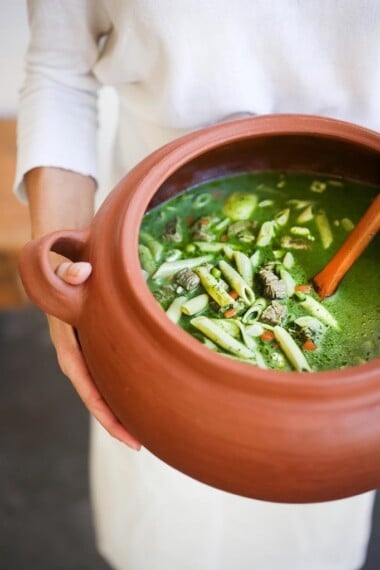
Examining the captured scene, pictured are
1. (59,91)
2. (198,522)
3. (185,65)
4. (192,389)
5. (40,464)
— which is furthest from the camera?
(40,464)

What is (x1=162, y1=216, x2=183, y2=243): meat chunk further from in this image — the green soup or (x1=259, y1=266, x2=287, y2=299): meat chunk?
(x1=259, y1=266, x2=287, y2=299): meat chunk

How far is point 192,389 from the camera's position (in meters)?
0.65

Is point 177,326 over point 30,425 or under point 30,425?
over

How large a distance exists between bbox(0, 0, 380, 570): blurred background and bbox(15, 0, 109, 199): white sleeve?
16.0 inches

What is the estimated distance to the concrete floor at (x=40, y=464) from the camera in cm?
164

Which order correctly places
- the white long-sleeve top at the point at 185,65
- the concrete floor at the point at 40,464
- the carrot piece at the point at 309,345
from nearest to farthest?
the carrot piece at the point at 309,345
the white long-sleeve top at the point at 185,65
the concrete floor at the point at 40,464

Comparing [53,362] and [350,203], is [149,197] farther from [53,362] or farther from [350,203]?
[53,362]

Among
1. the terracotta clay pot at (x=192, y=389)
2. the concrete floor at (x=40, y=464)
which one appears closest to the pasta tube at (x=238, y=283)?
the terracotta clay pot at (x=192, y=389)

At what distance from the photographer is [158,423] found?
67 centimetres

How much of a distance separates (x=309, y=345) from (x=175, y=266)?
17 centimetres

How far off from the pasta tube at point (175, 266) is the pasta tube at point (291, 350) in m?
0.13

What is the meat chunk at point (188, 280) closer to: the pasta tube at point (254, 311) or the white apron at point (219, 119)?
the pasta tube at point (254, 311)

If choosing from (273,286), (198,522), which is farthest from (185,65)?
(198,522)

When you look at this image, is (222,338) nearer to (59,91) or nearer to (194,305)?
(194,305)
